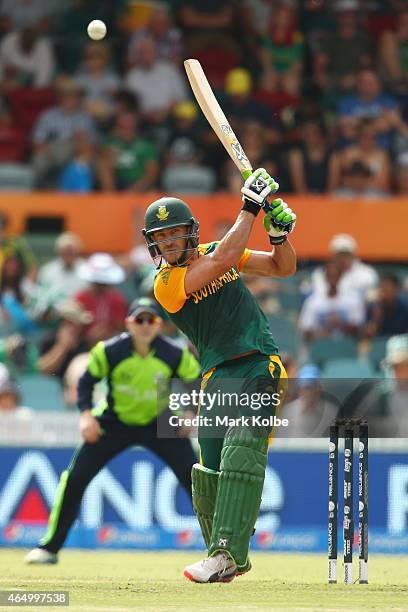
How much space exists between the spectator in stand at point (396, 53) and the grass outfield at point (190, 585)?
24.0 ft

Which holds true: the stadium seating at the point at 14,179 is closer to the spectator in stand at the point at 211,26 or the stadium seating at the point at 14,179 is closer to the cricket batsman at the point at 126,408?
the spectator in stand at the point at 211,26

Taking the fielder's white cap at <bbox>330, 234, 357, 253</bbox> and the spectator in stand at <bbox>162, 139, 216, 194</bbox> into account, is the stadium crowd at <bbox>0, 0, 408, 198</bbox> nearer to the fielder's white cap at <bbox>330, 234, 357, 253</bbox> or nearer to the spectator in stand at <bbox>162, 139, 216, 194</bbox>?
the spectator in stand at <bbox>162, 139, 216, 194</bbox>

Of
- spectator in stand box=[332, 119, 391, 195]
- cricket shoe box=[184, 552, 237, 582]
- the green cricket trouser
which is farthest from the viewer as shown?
spectator in stand box=[332, 119, 391, 195]

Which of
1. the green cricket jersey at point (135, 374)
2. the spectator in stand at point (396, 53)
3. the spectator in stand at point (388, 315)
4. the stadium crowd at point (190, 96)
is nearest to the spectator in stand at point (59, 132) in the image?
the stadium crowd at point (190, 96)

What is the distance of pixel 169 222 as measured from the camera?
6.97 m

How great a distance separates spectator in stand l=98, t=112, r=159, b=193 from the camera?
14.9m

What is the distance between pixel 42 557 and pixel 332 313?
5003 millimetres

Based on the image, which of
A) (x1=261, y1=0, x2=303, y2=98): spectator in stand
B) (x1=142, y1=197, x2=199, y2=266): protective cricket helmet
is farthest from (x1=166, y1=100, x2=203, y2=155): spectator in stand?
(x1=142, y1=197, x2=199, y2=266): protective cricket helmet

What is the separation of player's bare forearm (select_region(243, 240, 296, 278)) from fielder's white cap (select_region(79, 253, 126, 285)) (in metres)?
5.89

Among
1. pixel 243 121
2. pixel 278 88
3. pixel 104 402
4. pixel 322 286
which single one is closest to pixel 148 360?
pixel 104 402

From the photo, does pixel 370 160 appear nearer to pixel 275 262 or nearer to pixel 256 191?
pixel 275 262

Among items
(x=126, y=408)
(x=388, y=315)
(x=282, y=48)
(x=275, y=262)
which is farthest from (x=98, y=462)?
(x=282, y=48)

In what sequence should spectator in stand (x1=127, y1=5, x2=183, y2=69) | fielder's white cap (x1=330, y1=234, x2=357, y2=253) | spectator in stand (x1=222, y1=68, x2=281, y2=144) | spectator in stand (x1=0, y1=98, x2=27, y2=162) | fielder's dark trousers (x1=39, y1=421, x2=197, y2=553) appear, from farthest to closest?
spectator in stand (x1=127, y1=5, x2=183, y2=69) < spectator in stand (x1=0, y1=98, x2=27, y2=162) < spectator in stand (x1=222, y1=68, x2=281, y2=144) < fielder's white cap (x1=330, y1=234, x2=357, y2=253) < fielder's dark trousers (x1=39, y1=421, x2=197, y2=553)

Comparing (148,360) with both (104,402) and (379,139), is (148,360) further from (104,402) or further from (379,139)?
(379,139)
